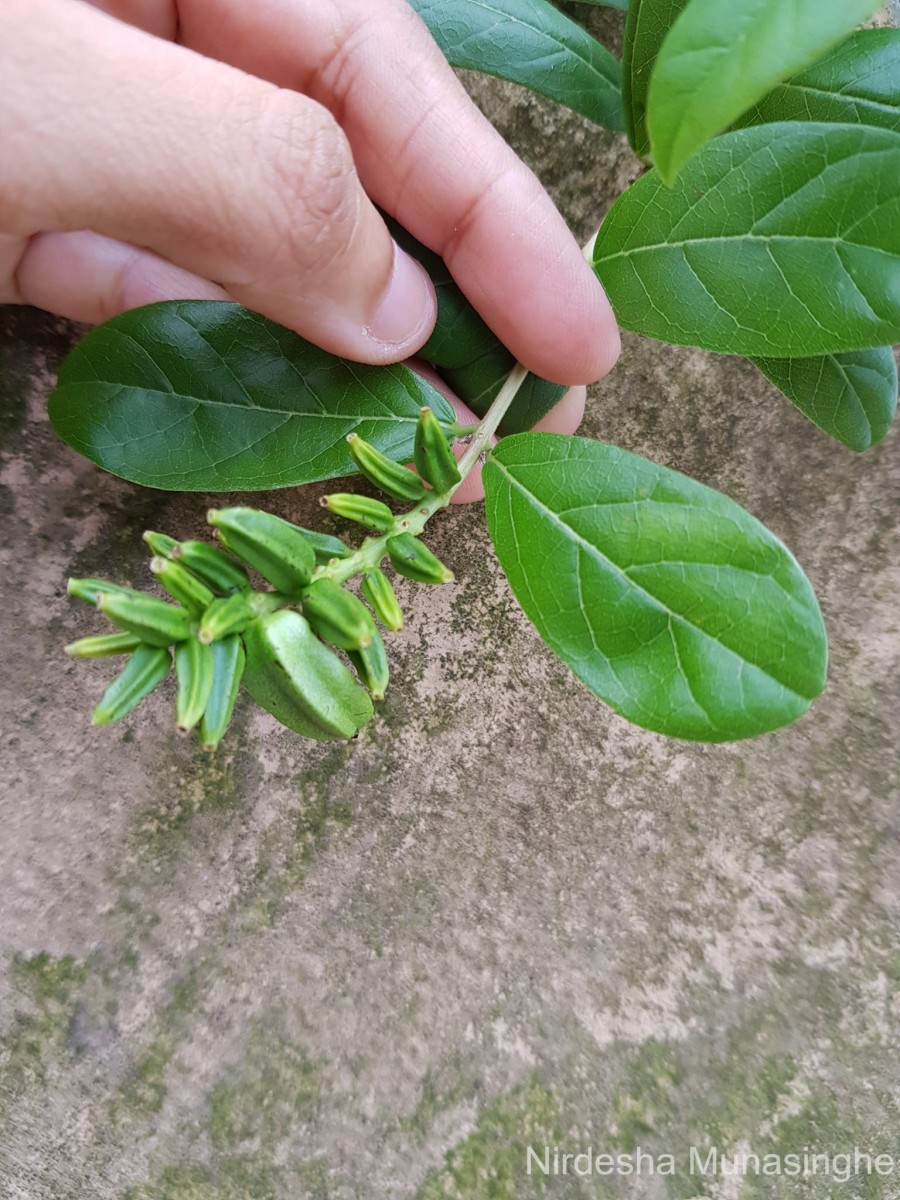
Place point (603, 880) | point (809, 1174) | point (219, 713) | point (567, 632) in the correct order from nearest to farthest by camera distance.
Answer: point (219, 713)
point (567, 632)
point (809, 1174)
point (603, 880)

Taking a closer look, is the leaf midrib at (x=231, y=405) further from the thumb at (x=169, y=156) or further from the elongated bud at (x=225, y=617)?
the elongated bud at (x=225, y=617)

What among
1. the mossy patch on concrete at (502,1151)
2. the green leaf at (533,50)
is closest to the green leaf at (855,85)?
the green leaf at (533,50)

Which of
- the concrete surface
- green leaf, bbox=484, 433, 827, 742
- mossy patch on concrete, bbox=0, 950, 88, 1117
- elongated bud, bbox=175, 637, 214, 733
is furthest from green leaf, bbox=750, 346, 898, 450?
mossy patch on concrete, bbox=0, 950, 88, 1117

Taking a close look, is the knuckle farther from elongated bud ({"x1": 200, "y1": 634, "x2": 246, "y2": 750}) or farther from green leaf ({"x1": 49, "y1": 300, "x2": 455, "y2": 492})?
elongated bud ({"x1": 200, "y1": 634, "x2": 246, "y2": 750})

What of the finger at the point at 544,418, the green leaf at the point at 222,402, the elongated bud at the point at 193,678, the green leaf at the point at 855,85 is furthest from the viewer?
the finger at the point at 544,418

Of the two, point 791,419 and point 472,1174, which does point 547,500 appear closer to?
point 791,419

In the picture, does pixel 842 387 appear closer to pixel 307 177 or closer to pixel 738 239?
pixel 738 239

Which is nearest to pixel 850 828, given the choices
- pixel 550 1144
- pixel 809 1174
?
pixel 809 1174
